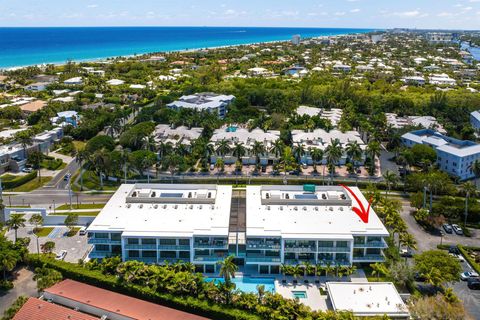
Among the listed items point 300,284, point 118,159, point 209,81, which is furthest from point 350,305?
point 209,81

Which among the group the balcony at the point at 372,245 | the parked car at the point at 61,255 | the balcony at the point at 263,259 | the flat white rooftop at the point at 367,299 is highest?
the balcony at the point at 372,245

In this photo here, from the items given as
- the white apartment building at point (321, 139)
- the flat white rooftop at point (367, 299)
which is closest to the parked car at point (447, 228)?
the flat white rooftop at point (367, 299)

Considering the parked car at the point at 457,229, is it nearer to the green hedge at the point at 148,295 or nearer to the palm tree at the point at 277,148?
the palm tree at the point at 277,148

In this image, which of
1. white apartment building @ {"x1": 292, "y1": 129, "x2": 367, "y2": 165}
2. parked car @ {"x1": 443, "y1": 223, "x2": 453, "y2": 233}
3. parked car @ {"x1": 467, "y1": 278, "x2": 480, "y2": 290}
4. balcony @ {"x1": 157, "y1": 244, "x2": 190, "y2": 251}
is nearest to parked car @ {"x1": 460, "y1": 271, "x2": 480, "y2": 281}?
parked car @ {"x1": 467, "y1": 278, "x2": 480, "y2": 290}

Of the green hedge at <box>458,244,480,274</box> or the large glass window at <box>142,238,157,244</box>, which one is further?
the green hedge at <box>458,244,480,274</box>

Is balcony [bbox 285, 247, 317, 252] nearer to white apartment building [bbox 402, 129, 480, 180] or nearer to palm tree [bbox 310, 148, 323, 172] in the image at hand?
palm tree [bbox 310, 148, 323, 172]

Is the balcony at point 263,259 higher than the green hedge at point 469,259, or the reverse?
the balcony at point 263,259
